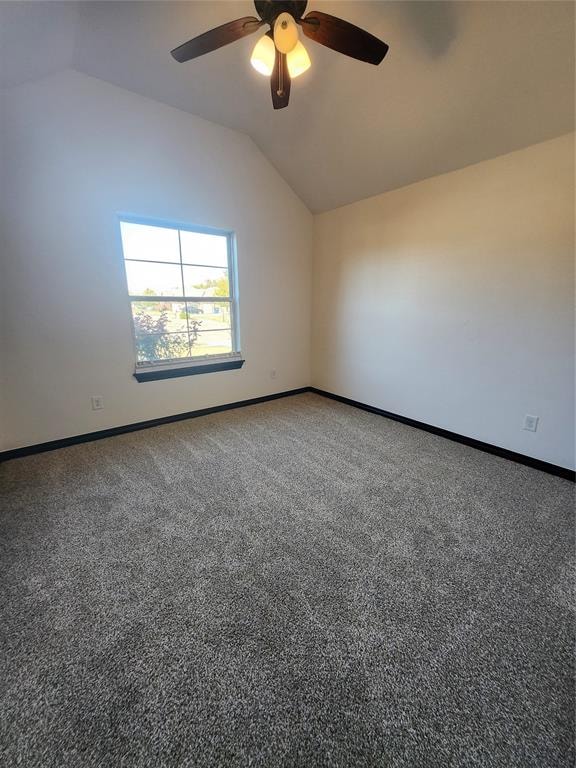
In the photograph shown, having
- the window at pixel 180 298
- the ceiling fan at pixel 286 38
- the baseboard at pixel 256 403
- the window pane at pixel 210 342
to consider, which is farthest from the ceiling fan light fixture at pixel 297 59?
the baseboard at pixel 256 403

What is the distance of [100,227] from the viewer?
8.13 feet

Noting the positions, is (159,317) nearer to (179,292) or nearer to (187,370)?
(179,292)

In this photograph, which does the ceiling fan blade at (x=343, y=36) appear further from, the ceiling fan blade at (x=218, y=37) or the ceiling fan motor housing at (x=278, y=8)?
the ceiling fan blade at (x=218, y=37)

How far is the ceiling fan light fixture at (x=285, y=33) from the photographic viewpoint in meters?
1.32

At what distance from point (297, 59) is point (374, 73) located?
0.87 m

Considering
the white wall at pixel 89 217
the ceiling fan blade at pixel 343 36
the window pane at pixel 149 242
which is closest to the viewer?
the ceiling fan blade at pixel 343 36

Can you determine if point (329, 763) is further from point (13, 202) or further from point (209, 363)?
point (13, 202)

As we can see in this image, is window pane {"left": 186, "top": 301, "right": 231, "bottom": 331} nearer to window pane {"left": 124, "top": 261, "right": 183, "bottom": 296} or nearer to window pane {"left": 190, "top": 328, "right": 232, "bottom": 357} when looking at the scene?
window pane {"left": 190, "top": 328, "right": 232, "bottom": 357}

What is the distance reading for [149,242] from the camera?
2797 millimetres

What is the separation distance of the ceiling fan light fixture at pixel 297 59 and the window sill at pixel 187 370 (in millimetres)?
2405

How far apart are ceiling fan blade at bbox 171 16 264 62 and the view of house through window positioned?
1.54 m

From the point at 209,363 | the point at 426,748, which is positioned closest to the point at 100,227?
the point at 209,363

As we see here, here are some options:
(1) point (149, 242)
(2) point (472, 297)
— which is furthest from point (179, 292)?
(2) point (472, 297)

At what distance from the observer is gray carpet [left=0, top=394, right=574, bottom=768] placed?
88cm
